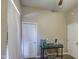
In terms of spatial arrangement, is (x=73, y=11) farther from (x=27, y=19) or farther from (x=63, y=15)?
(x=27, y=19)

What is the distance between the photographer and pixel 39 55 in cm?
777

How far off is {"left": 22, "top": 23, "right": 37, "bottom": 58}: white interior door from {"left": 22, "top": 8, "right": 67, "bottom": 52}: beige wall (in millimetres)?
388

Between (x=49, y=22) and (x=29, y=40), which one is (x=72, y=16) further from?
(x=29, y=40)

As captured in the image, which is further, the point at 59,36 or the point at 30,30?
the point at 59,36

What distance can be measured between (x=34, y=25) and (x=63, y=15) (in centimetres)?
218

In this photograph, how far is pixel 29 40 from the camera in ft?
25.1

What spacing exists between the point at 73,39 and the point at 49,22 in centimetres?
188

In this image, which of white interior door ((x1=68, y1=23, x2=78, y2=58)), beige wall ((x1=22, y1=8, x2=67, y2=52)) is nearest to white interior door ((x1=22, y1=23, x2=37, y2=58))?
beige wall ((x1=22, y1=8, x2=67, y2=52))

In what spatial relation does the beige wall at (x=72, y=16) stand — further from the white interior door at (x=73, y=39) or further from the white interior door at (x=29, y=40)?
the white interior door at (x=29, y=40)

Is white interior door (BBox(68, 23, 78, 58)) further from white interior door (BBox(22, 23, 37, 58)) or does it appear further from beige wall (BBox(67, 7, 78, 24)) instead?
white interior door (BBox(22, 23, 37, 58))

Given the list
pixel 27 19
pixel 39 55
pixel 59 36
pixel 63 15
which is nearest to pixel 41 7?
pixel 27 19

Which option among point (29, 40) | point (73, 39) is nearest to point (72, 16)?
point (73, 39)

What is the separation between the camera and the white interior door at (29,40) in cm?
758

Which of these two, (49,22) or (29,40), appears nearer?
(29,40)
